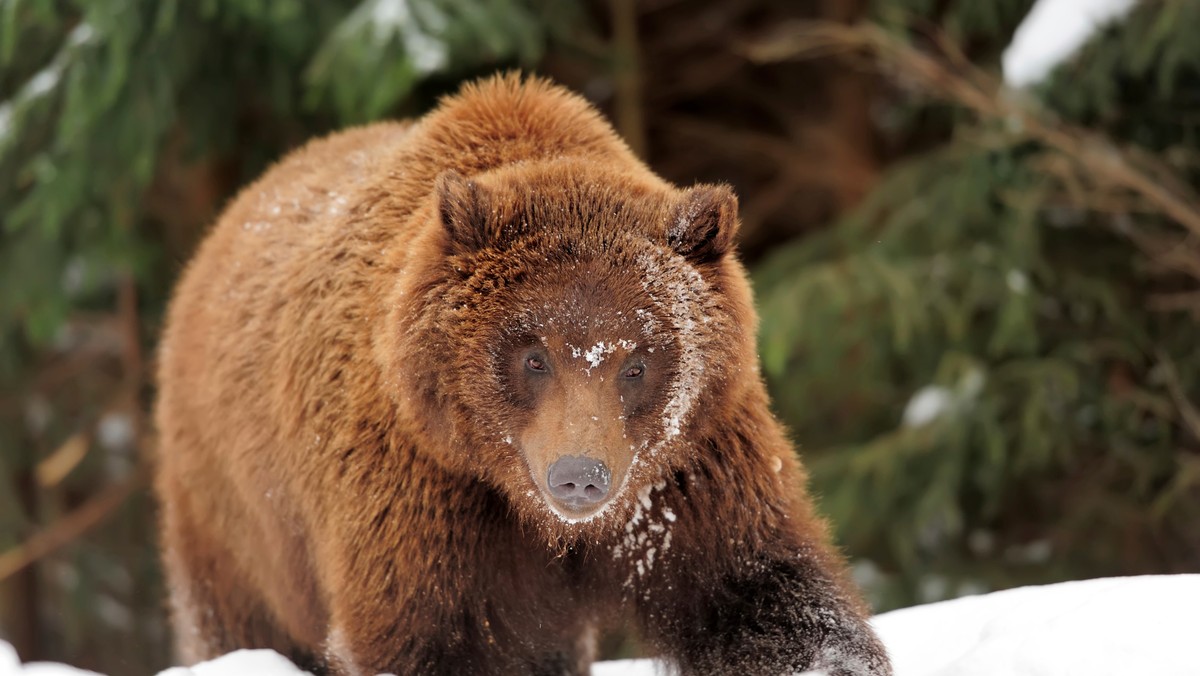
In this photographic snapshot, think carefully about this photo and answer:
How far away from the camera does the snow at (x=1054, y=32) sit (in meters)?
8.05

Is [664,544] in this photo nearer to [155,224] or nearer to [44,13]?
[44,13]

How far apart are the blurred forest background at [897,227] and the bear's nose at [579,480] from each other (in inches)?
193

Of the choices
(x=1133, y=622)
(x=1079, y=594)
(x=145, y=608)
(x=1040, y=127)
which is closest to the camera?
(x=1133, y=622)

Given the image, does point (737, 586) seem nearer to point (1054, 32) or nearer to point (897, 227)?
point (1054, 32)

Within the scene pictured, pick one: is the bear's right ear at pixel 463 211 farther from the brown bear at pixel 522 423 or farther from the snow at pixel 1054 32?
the snow at pixel 1054 32

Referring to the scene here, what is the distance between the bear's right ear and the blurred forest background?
4335mm

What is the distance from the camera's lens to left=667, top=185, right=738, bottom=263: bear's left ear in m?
4.40

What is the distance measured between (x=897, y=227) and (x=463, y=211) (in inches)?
228

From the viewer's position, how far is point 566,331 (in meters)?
4.22

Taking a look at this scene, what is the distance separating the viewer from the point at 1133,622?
3828 millimetres

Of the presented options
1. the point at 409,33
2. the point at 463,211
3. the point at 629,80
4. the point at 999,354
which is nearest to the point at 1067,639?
the point at 463,211

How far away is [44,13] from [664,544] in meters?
5.93

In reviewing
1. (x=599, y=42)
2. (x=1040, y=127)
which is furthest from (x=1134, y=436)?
(x=599, y=42)

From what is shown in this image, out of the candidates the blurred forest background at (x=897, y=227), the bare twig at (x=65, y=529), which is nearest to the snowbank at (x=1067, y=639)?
the blurred forest background at (x=897, y=227)
